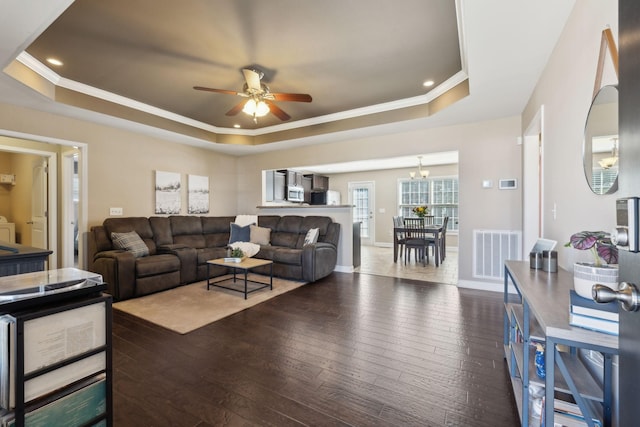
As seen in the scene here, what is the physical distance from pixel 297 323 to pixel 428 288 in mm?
2177

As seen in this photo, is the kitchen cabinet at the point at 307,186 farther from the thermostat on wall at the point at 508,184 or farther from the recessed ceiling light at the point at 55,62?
the recessed ceiling light at the point at 55,62

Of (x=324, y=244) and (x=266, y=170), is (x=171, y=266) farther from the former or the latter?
(x=266, y=170)

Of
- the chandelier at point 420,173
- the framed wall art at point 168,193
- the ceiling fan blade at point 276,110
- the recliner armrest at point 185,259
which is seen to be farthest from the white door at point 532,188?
the framed wall art at point 168,193

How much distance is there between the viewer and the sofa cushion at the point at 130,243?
3.98m

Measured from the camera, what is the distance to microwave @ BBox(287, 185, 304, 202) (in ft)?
Answer: 25.3

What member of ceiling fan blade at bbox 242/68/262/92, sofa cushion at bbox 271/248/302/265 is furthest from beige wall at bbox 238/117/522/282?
ceiling fan blade at bbox 242/68/262/92

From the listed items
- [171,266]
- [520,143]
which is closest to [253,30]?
[171,266]

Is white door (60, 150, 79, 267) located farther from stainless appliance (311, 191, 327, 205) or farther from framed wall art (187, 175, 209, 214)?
stainless appliance (311, 191, 327, 205)

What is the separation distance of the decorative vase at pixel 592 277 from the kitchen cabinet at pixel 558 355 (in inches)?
3.9

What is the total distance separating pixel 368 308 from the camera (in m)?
3.33

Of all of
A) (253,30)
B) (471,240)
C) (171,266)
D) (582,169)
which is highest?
(253,30)

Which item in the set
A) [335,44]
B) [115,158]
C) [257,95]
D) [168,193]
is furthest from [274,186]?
[335,44]

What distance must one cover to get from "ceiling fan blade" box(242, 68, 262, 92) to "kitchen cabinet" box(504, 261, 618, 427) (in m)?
2.95

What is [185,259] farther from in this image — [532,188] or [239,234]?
[532,188]
